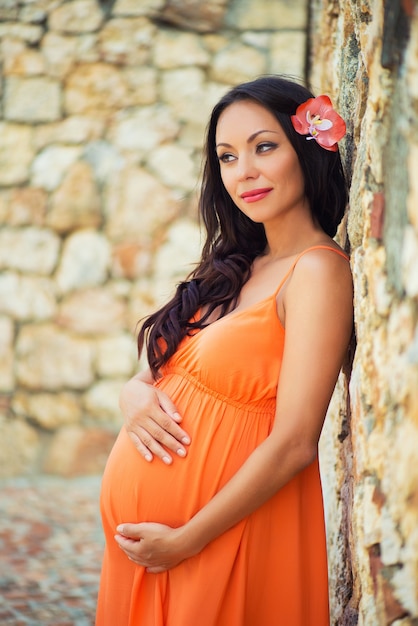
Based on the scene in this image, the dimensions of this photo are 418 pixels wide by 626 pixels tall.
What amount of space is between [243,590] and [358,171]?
0.99 metres

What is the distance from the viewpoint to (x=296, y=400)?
5.05 ft

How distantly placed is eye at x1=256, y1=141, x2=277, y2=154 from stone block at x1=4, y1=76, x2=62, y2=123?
285 centimetres

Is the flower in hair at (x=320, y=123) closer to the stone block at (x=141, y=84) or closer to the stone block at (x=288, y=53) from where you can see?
the stone block at (x=288, y=53)

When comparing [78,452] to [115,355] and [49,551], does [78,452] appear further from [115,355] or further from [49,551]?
[49,551]

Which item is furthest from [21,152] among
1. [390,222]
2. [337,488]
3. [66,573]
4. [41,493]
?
[390,222]

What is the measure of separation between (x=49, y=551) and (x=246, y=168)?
2391mm

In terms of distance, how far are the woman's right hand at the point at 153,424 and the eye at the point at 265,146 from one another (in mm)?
675

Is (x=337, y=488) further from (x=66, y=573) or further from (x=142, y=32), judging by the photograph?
(x=142, y=32)

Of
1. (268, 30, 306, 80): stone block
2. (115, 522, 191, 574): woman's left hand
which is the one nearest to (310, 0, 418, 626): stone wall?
(115, 522, 191, 574): woman's left hand

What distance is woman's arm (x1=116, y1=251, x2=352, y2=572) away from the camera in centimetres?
153

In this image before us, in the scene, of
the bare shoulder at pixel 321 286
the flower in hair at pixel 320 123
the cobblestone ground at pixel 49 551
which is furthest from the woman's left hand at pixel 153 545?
the cobblestone ground at pixel 49 551

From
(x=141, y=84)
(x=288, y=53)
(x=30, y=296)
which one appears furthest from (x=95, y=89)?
(x=30, y=296)

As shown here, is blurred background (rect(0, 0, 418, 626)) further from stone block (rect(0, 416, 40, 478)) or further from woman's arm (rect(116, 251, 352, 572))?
woman's arm (rect(116, 251, 352, 572))

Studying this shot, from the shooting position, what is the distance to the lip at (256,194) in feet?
5.84
